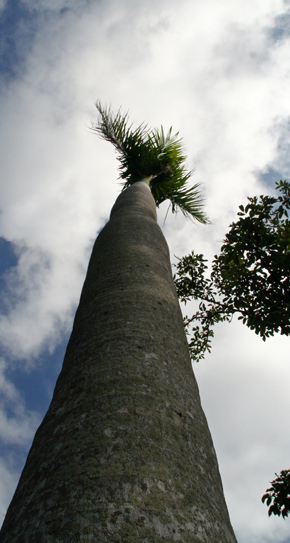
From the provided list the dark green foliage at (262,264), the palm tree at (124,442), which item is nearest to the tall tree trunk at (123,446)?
the palm tree at (124,442)

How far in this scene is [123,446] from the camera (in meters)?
1.08

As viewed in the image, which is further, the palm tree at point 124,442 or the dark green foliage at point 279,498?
the dark green foliage at point 279,498

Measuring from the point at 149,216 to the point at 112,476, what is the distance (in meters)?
2.65

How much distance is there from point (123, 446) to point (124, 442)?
0.01 meters

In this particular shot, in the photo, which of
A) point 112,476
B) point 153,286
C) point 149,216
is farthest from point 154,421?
point 149,216

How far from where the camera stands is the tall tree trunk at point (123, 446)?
0.90m

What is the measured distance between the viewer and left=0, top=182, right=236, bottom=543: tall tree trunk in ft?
2.97

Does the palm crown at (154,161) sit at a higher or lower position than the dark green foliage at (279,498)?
higher

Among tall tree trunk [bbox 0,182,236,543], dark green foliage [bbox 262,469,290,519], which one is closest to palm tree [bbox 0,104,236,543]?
tall tree trunk [bbox 0,182,236,543]

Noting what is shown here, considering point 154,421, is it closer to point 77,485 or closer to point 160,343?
point 77,485

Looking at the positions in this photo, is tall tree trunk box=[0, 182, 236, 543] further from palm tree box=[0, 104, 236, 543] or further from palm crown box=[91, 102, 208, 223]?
palm crown box=[91, 102, 208, 223]

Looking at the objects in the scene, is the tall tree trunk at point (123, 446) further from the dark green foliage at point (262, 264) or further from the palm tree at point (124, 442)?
the dark green foliage at point (262, 264)

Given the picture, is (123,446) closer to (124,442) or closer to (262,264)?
(124,442)

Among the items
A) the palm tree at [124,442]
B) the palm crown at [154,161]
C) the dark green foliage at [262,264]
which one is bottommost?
the palm tree at [124,442]
